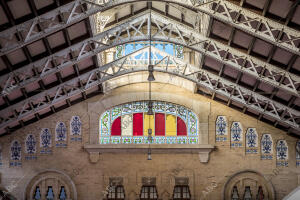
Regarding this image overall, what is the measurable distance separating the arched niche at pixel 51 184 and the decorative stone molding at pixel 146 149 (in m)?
1.53

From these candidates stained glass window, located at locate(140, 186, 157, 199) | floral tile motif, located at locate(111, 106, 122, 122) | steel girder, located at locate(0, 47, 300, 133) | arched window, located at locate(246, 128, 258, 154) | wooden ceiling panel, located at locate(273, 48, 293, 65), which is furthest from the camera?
floral tile motif, located at locate(111, 106, 122, 122)

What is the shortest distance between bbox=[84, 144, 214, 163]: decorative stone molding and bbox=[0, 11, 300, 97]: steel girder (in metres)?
5.32

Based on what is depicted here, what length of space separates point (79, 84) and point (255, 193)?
938 cm

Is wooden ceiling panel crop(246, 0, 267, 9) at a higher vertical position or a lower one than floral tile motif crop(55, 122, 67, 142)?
higher

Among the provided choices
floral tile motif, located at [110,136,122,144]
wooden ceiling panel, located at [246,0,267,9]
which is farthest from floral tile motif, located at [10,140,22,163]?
wooden ceiling panel, located at [246,0,267,9]

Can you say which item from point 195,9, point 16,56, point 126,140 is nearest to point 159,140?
point 126,140

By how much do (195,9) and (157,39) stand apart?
2.63 m

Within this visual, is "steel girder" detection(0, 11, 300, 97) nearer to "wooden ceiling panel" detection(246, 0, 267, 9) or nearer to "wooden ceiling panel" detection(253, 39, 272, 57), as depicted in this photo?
"wooden ceiling panel" detection(253, 39, 272, 57)

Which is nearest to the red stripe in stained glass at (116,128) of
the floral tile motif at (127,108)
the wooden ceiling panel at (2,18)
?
the floral tile motif at (127,108)

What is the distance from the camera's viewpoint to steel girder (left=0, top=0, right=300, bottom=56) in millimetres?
17984

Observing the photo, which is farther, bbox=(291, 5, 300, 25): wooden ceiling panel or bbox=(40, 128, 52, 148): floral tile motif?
bbox=(40, 128, 52, 148): floral tile motif

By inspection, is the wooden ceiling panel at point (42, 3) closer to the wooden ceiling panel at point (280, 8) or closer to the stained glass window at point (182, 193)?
the wooden ceiling panel at point (280, 8)

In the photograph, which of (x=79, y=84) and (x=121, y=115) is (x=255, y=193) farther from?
(x=79, y=84)

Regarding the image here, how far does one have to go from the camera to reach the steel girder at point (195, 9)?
59.0 feet
